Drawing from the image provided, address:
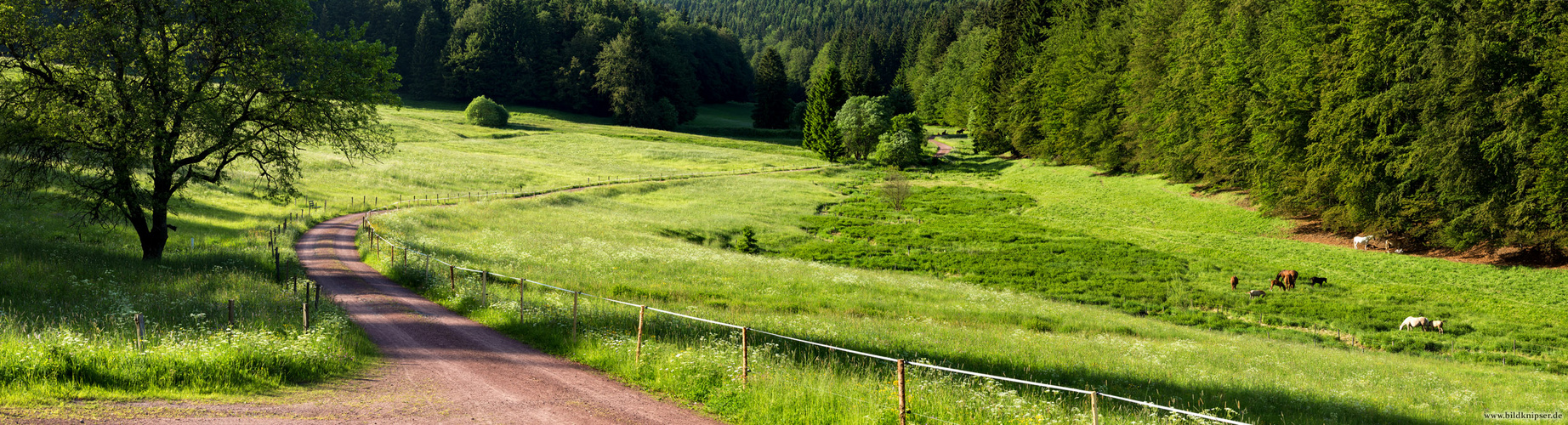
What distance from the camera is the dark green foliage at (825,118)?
91750 mm

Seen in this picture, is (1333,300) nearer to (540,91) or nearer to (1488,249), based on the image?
(1488,249)

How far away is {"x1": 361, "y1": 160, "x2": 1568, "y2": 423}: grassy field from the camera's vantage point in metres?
10.9

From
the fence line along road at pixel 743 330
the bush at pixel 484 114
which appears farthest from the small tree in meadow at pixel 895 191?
the bush at pixel 484 114

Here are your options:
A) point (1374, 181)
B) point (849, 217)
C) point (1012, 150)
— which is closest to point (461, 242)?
point (849, 217)

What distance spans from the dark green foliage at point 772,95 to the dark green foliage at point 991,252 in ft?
234

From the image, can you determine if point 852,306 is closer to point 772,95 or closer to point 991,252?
point 991,252

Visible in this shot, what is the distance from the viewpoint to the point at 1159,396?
12141mm

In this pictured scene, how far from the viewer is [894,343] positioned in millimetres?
16000

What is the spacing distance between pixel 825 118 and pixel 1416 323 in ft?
244

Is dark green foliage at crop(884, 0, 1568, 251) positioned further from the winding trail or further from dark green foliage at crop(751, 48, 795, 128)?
dark green foliage at crop(751, 48, 795, 128)

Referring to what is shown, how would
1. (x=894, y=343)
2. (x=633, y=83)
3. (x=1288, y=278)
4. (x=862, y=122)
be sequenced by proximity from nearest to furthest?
(x=894, y=343)
(x=1288, y=278)
(x=862, y=122)
(x=633, y=83)

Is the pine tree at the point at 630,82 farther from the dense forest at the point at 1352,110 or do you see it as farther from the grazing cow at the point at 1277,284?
the grazing cow at the point at 1277,284

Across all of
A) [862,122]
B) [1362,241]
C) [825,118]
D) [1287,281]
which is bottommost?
[1287,281]

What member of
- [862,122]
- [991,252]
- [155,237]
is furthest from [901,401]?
[862,122]
